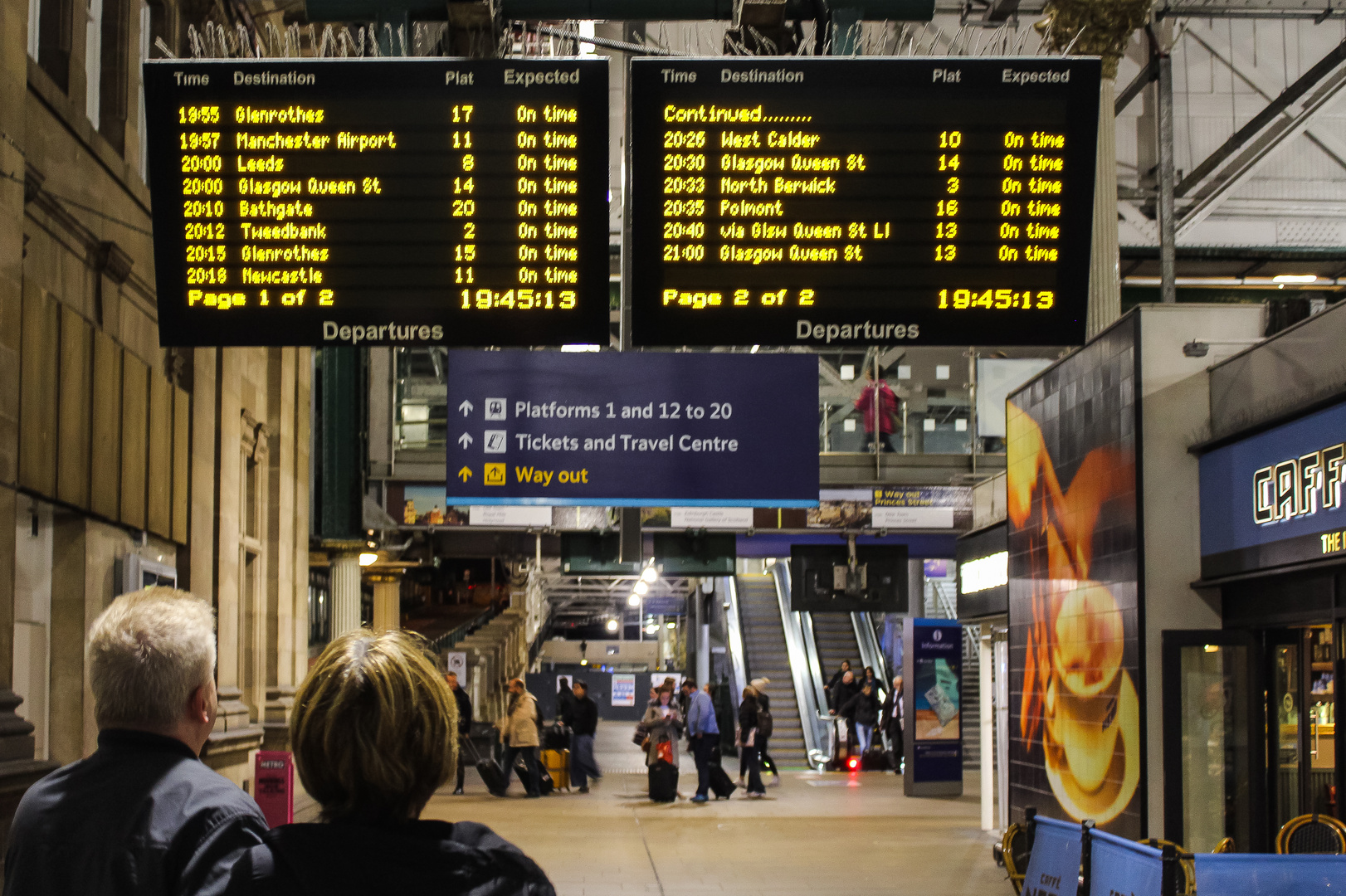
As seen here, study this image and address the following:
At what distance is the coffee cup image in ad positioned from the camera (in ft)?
36.3

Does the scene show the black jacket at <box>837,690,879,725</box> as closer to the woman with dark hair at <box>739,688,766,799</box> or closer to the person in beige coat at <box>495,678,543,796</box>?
the woman with dark hair at <box>739,688,766,799</box>

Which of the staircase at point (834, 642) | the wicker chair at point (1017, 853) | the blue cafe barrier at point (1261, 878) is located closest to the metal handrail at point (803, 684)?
the staircase at point (834, 642)

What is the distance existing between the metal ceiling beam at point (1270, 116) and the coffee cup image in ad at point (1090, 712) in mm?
10878

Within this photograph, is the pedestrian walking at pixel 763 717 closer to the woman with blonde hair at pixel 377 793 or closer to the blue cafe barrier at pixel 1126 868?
the blue cafe barrier at pixel 1126 868

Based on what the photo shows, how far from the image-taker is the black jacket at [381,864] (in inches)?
79.5

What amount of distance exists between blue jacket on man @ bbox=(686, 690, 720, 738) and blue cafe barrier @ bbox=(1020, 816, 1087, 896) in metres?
11.2

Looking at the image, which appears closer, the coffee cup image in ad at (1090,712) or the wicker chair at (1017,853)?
the wicker chair at (1017,853)

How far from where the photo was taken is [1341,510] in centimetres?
861

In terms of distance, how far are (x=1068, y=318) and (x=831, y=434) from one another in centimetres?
1783

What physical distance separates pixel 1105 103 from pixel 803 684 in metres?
16.2

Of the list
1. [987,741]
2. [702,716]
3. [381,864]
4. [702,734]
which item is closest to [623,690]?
[702,734]

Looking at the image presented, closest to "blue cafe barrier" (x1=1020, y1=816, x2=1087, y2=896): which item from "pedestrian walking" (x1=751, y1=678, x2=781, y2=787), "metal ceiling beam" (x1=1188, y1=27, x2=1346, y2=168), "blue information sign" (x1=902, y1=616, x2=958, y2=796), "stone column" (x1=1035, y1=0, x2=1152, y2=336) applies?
"stone column" (x1=1035, y1=0, x2=1152, y2=336)

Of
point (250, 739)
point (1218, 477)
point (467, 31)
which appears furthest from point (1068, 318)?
point (250, 739)

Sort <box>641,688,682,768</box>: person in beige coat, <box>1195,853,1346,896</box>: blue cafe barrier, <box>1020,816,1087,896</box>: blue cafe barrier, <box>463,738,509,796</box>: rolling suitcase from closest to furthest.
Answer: <box>1195,853,1346,896</box>: blue cafe barrier
<box>1020,816,1087,896</box>: blue cafe barrier
<box>641,688,682,768</box>: person in beige coat
<box>463,738,509,796</box>: rolling suitcase
